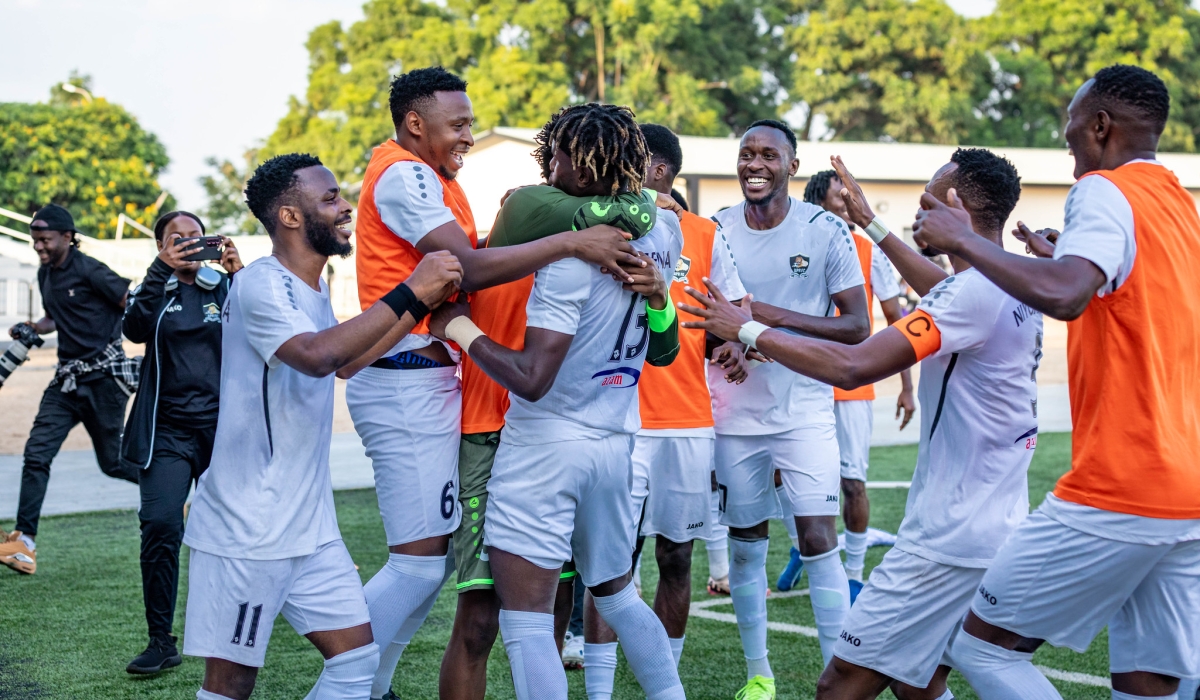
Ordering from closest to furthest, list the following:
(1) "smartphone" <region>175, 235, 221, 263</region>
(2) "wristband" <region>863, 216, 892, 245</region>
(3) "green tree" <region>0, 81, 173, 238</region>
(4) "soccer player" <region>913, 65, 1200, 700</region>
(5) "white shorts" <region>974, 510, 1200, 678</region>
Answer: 1. (4) "soccer player" <region>913, 65, 1200, 700</region>
2. (5) "white shorts" <region>974, 510, 1200, 678</region>
3. (2) "wristband" <region>863, 216, 892, 245</region>
4. (1) "smartphone" <region>175, 235, 221, 263</region>
5. (3) "green tree" <region>0, 81, 173, 238</region>

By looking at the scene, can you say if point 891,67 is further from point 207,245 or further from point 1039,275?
point 1039,275

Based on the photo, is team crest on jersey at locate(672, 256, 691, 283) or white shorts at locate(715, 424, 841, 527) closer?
white shorts at locate(715, 424, 841, 527)

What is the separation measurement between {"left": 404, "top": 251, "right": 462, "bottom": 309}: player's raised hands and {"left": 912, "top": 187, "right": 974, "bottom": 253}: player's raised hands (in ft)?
4.77

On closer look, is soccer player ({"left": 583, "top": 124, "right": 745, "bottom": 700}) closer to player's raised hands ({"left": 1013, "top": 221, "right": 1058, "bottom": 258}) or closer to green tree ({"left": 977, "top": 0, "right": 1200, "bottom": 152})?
player's raised hands ({"left": 1013, "top": 221, "right": 1058, "bottom": 258})

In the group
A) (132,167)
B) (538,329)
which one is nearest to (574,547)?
(538,329)

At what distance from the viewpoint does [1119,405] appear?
3316 millimetres

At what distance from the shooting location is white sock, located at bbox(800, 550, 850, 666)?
521 cm

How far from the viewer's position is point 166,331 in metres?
5.92

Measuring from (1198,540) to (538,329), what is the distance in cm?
210

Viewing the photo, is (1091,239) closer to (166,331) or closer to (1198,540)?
(1198,540)

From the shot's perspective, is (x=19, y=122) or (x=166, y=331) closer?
(x=166, y=331)

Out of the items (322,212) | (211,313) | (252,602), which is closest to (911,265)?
(322,212)

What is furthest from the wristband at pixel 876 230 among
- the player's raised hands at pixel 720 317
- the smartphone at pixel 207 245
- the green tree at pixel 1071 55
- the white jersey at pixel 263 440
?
the green tree at pixel 1071 55

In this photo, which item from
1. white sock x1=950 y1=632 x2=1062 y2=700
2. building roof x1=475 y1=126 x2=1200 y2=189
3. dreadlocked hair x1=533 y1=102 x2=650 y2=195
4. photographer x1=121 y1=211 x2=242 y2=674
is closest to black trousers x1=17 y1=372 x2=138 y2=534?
photographer x1=121 y1=211 x2=242 y2=674
